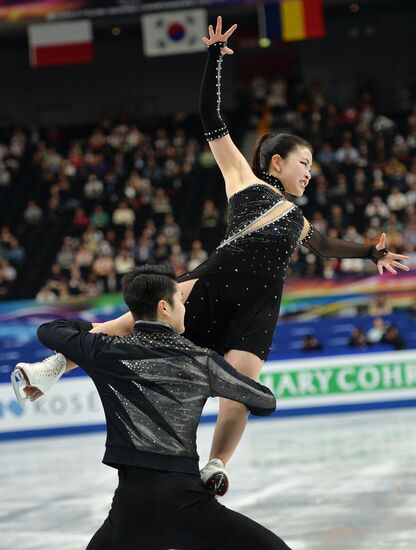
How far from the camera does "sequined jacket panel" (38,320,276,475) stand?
3.80 m

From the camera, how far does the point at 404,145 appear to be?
19844mm

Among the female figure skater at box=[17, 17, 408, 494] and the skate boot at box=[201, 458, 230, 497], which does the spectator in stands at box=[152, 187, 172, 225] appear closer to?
the female figure skater at box=[17, 17, 408, 494]

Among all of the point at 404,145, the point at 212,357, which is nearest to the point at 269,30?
the point at 404,145

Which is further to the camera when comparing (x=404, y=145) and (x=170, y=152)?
(x=170, y=152)

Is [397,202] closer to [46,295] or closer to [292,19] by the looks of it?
[292,19]

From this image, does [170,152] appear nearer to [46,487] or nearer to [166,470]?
[46,487]

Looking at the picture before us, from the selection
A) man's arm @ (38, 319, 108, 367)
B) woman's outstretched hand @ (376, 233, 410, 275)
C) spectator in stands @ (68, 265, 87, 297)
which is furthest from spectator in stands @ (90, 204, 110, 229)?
man's arm @ (38, 319, 108, 367)

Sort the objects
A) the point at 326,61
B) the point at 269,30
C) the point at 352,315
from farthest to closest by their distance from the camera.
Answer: the point at 326,61, the point at 269,30, the point at 352,315

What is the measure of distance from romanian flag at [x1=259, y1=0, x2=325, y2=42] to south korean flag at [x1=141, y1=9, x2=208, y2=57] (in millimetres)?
1248

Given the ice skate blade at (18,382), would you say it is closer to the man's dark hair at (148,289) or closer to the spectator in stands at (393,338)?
the man's dark hair at (148,289)

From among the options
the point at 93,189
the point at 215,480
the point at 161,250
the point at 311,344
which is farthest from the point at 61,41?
the point at 215,480

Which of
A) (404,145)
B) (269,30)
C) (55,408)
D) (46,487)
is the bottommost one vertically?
(55,408)

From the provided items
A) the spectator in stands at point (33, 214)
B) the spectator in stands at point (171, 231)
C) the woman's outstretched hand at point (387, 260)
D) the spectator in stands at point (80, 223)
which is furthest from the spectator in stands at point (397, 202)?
the woman's outstretched hand at point (387, 260)

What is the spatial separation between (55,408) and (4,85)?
51.7 feet
